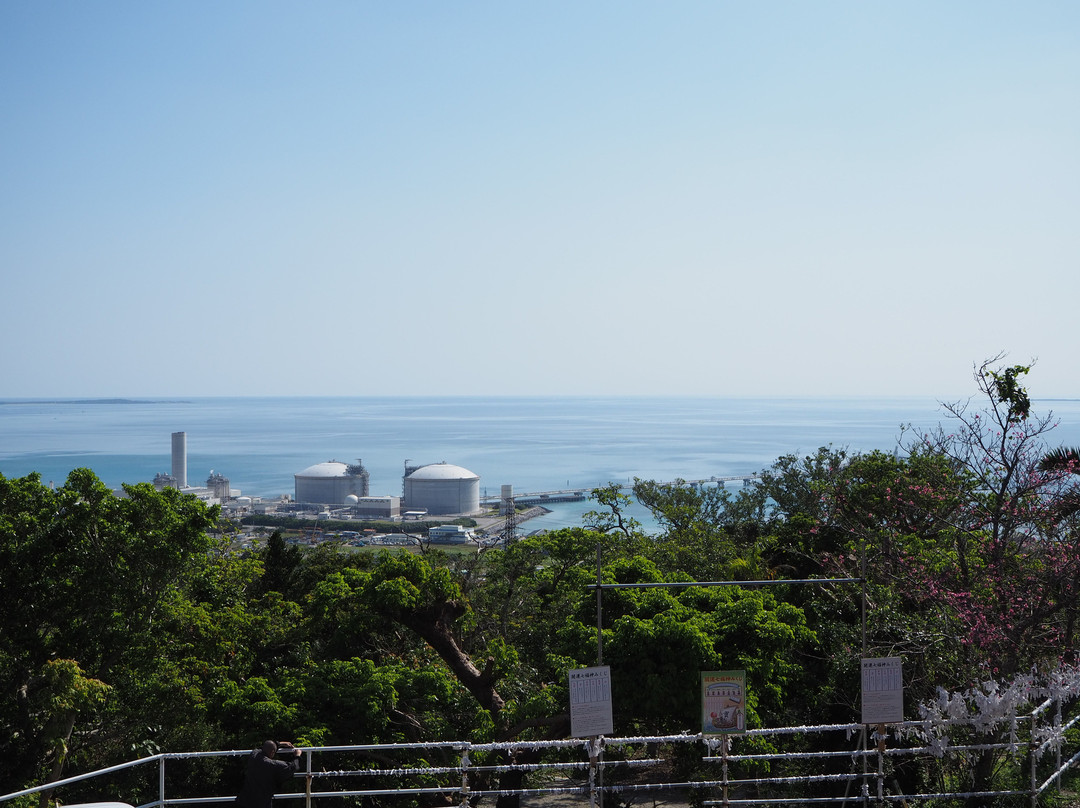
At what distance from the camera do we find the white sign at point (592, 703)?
20.1 ft

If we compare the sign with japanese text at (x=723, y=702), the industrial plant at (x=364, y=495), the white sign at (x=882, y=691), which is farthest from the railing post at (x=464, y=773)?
the industrial plant at (x=364, y=495)

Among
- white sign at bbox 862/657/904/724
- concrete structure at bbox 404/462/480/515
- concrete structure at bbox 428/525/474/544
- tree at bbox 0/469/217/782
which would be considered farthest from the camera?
concrete structure at bbox 404/462/480/515

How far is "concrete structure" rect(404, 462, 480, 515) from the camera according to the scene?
9100 centimetres

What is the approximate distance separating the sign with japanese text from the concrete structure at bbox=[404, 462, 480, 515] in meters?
84.9

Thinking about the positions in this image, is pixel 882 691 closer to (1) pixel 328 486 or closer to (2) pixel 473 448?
(1) pixel 328 486

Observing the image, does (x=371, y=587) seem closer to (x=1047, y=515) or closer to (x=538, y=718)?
(x=538, y=718)

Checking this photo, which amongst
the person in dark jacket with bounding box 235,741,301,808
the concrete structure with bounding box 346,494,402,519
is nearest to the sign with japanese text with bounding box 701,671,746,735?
the person in dark jacket with bounding box 235,741,301,808

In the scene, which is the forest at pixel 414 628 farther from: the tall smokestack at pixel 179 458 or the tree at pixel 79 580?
the tall smokestack at pixel 179 458

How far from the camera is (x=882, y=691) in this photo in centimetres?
633

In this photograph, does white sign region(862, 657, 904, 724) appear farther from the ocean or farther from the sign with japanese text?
the ocean

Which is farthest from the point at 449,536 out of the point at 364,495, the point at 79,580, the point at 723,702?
the point at 723,702

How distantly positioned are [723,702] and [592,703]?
1007 mm

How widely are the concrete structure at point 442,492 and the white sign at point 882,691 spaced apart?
85.1 meters

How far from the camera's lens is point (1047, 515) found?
7934mm
